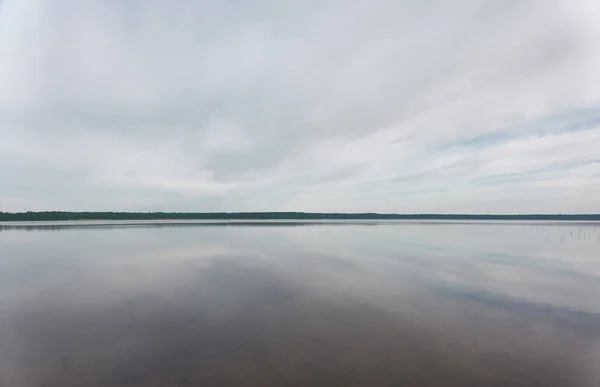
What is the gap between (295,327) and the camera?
10.0 meters

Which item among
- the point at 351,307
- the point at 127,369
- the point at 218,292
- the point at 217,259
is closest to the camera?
the point at 127,369

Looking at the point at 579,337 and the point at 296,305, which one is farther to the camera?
the point at 296,305

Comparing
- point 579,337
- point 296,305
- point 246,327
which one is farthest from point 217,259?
point 579,337

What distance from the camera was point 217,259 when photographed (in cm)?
2442

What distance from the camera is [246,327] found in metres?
9.94

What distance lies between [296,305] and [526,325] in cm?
804

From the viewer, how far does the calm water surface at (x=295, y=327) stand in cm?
705

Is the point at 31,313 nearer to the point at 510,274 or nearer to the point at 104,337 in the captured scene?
the point at 104,337

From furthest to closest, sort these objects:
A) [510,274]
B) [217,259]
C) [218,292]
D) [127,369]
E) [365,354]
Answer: [217,259]
[510,274]
[218,292]
[365,354]
[127,369]

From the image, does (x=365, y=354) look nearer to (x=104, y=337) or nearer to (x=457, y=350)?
(x=457, y=350)

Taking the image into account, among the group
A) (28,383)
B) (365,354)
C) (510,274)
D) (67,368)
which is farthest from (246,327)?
(510,274)

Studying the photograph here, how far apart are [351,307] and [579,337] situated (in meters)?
7.07

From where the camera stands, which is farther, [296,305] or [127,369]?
[296,305]

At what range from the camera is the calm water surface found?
277 inches
